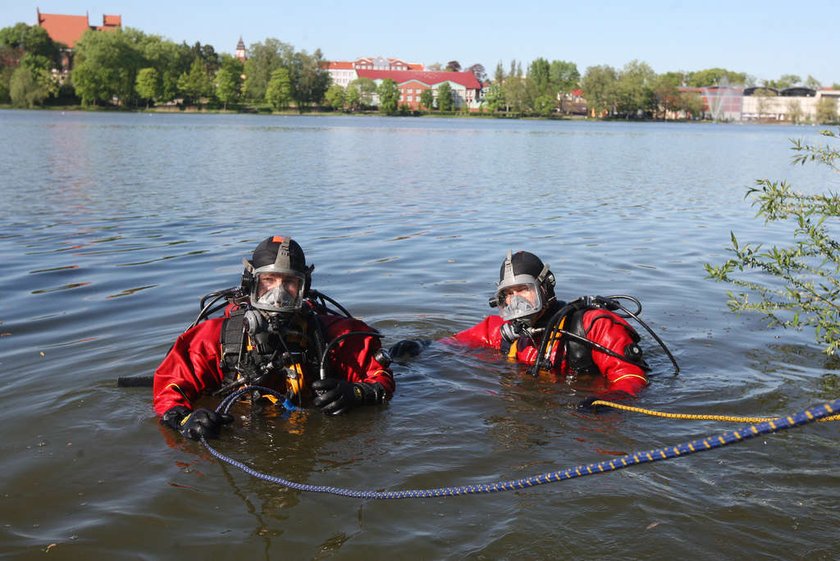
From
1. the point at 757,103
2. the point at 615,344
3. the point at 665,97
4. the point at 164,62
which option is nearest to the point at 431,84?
the point at 665,97

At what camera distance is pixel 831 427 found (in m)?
4.94

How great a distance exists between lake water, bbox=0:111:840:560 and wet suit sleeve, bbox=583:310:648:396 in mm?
208

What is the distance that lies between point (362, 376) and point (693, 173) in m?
24.0

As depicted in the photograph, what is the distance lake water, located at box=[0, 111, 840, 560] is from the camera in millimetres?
3654

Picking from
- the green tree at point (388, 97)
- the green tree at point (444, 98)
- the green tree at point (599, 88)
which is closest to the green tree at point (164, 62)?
the green tree at point (388, 97)

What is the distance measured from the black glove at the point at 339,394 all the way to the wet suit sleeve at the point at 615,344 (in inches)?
64.5

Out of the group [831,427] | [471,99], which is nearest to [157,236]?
[831,427]

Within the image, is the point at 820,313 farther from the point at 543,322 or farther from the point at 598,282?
the point at 598,282

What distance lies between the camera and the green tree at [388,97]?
415 ft

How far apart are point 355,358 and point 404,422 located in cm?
56

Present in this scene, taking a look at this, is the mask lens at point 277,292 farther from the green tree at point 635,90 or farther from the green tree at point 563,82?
the green tree at point 563,82

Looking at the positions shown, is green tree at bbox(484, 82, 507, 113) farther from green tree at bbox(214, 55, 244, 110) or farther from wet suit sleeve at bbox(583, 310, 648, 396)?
wet suit sleeve at bbox(583, 310, 648, 396)

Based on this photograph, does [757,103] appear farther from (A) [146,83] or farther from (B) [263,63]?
(A) [146,83]

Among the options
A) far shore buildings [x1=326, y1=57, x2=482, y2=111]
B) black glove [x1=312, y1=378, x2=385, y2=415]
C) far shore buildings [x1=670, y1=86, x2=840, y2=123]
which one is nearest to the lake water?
black glove [x1=312, y1=378, x2=385, y2=415]
